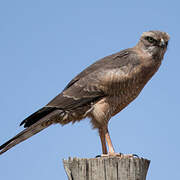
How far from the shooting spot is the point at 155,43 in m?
6.42

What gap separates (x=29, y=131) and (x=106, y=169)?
6.64 feet

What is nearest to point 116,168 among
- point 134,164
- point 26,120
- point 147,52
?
point 134,164

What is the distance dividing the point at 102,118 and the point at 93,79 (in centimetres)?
73

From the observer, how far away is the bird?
5.99 metres

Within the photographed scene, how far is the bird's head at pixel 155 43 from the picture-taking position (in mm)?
6391

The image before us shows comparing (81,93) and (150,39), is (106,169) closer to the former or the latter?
(81,93)

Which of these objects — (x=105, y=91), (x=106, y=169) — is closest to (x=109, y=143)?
(x=105, y=91)

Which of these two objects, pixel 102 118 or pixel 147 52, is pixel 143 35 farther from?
pixel 102 118

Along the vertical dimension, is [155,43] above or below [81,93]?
above

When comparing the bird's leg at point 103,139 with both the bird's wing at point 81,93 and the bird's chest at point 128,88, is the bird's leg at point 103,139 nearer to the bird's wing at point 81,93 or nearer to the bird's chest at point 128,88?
the bird's chest at point 128,88

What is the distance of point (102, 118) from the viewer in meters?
6.00

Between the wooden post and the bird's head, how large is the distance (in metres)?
2.71

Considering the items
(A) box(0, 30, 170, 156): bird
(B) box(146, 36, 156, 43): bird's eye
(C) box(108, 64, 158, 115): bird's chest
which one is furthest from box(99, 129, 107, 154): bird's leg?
(B) box(146, 36, 156, 43): bird's eye

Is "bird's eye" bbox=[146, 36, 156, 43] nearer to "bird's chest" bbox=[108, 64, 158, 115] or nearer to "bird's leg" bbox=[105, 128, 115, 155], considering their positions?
"bird's chest" bbox=[108, 64, 158, 115]
